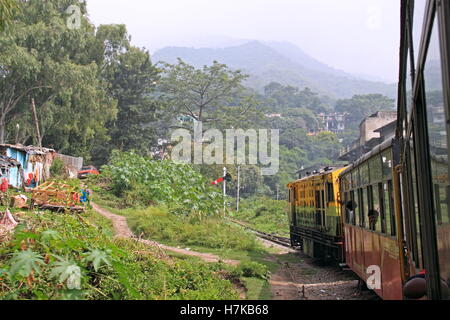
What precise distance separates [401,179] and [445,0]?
14.2 feet

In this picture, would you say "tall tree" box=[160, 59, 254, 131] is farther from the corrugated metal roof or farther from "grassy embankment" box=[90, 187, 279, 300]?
"grassy embankment" box=[90, 187, 279, 300]

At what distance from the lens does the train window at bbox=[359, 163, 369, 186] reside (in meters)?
8.35

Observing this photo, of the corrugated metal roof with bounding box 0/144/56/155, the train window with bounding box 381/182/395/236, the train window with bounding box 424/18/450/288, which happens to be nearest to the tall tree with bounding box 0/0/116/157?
the corrugated metal roof with bounding box 0/144/56/155

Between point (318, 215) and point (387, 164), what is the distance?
9.20 meters

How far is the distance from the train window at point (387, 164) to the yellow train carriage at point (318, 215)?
6.35 meters

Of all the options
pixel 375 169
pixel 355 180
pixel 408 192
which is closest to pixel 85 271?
pixel 408 192

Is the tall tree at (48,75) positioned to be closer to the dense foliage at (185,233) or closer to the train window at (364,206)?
the dense foliage at (185,233)

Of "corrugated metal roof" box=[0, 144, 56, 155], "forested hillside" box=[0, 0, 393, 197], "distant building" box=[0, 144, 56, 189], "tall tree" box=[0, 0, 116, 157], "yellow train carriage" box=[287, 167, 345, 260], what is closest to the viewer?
"yellow train carriage" box=[287, 167, 345, 260]

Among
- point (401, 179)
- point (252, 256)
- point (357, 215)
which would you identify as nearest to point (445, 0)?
point (401, 179)

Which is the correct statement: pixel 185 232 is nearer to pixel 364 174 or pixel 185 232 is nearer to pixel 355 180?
pixel 355 180

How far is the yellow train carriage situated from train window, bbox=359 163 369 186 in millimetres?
4328

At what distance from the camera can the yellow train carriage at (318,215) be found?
44.8ft

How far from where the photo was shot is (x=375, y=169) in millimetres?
7625
